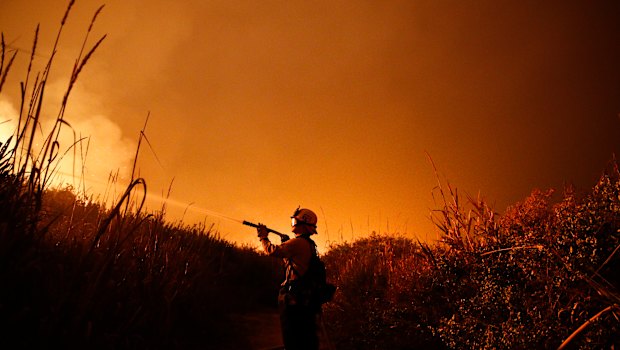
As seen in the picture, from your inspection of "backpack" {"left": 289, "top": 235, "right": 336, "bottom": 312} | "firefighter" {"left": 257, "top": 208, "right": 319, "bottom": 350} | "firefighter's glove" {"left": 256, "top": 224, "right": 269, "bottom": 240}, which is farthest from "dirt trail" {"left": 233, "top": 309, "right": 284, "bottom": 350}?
"firefighter's glove" {"left": 256, "top": 224, "right": 269, "bottom": 240}

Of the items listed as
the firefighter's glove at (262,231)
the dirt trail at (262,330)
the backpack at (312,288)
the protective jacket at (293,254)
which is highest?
the firefighter's glove at (262,231)

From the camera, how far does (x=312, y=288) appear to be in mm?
4883

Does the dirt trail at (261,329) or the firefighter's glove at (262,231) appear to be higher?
the firefighter's glove at (262,231)

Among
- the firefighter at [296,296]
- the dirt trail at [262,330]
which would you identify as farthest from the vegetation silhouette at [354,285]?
the firefighter at [296,296]

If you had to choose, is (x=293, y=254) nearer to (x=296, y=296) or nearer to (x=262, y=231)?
(x=296, y=296)

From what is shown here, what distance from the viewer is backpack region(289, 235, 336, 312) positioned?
189 inches

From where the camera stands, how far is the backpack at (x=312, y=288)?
4.80 m

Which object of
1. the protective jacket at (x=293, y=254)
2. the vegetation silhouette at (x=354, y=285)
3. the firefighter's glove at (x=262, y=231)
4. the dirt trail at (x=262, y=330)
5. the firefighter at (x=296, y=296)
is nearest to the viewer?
the vegetation silhouette at (x=354, y=285)

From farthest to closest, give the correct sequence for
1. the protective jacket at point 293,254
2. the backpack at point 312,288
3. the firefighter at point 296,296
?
the protective jacket at point 293,254
the backpack at point 312,288
the firefighter at point 296,296

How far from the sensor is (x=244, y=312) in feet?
24.0

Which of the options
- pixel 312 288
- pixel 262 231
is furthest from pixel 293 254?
pixel 262 231

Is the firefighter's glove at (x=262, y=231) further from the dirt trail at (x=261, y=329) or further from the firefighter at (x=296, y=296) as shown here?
the dirt trail at (x=261, y=329)

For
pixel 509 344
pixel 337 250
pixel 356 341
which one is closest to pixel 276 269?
pixel 337 250

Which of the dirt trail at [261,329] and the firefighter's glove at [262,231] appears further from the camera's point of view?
the firefighter's glove at [262,231]
